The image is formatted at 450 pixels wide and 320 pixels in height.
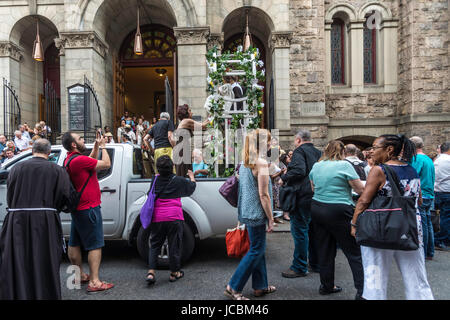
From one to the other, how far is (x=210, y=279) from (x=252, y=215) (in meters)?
1.54

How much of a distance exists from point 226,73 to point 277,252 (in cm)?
386

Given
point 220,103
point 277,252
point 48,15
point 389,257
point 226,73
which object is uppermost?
point 48,15

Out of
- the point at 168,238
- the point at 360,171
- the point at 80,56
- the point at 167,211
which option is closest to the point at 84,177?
the point at 167,211

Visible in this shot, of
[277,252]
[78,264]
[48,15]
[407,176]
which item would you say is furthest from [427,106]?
[48,15]

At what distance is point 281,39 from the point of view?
13.0 m

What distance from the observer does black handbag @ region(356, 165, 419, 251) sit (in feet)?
9.59

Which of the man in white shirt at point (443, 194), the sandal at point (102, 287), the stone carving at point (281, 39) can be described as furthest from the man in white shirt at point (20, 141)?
the man in white shirt at point (443, 194)

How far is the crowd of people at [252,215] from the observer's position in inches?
126

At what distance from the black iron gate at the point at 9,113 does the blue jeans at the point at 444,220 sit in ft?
47.4

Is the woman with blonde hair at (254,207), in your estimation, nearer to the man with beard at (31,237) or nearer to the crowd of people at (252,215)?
the crowd of people at (252,215)

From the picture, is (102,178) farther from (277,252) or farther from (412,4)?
(412,4)

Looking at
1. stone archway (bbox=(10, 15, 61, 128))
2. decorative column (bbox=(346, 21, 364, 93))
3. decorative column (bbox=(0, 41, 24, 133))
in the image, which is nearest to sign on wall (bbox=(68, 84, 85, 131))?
stone archway (bbox=(10, 15, 61, 128))

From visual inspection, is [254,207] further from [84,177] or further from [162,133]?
[162,133]

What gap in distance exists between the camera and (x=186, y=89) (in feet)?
40.1
